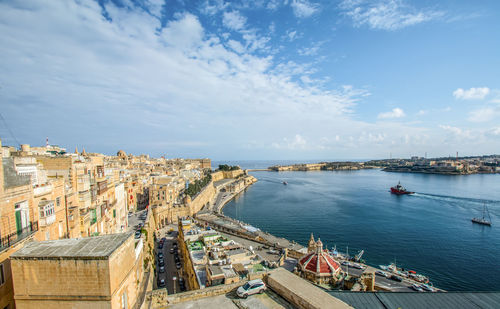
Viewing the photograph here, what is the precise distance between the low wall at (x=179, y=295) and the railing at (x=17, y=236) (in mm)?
3390

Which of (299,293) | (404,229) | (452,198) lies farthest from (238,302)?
(452,198)

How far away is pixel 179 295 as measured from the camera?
7105 mm

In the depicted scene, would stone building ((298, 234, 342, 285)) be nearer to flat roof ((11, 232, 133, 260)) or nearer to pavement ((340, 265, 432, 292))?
pavement ((340, 265, 432, 292))

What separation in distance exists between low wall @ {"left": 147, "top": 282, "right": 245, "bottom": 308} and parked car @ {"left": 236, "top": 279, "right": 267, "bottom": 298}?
0.39m

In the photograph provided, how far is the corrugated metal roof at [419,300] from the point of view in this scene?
860 centimetres

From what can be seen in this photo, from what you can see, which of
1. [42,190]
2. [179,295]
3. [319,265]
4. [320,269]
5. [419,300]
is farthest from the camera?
[319,265]

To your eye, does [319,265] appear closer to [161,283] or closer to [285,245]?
[285,245]

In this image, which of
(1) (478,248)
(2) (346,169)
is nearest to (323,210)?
(1) (478,248)

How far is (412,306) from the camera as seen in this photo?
8.70 m

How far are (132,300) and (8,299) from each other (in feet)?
7.93

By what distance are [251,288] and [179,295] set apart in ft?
6.51

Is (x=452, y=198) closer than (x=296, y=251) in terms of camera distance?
No

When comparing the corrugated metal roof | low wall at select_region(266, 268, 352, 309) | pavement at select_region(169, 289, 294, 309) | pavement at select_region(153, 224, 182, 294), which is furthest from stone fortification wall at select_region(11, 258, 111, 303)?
pavement at select_region(153, 224, 182, 294)

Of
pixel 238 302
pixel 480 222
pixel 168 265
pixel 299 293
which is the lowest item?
pixel 480 222
